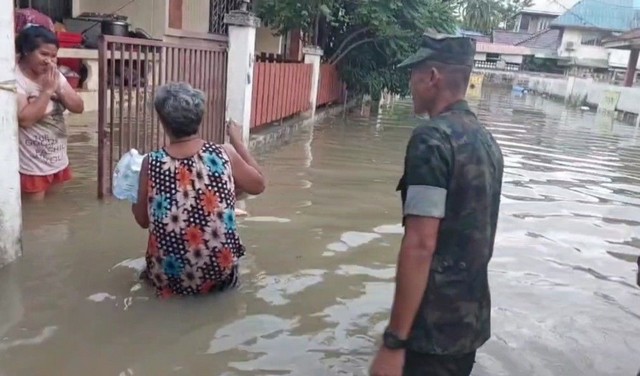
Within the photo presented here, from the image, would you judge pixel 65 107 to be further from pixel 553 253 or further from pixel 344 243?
pixel 553 253

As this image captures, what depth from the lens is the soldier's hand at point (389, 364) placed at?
2.04 m

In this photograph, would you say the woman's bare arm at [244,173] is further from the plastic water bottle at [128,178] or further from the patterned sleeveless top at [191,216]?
the plastic water bottle at [128,178]

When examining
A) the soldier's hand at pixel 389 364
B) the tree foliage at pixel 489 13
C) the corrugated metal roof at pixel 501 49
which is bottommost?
the soldier's hand at pixel 389 364

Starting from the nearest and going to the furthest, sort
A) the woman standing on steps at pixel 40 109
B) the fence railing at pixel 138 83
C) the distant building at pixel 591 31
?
the woman standing on steps at pixel 40 109, the fence railing at pixel 138 83, the distant building at pixel 591 31

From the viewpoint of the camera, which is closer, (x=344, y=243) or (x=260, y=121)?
(x=344, y=243)

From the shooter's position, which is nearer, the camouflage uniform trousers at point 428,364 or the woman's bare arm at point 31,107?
the camouflage uniform trousers at point 428,364

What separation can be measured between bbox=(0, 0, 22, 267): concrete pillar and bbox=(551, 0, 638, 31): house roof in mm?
48512

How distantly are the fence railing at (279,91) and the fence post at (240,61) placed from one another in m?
0.88

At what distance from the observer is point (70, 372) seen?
290 cm

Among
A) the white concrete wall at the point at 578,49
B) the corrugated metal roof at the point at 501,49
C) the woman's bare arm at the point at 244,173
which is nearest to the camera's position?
the woman's bare arm at the point at 244,173

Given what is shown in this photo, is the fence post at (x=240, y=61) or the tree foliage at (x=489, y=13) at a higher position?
the tree foliage at (x=489, y=13)

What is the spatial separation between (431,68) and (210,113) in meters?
5.59

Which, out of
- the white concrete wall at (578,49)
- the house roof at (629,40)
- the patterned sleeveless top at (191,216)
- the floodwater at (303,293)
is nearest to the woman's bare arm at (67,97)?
the floodwater at (303,293)

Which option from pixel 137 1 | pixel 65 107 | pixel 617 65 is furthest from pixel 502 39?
pixel 65 107
